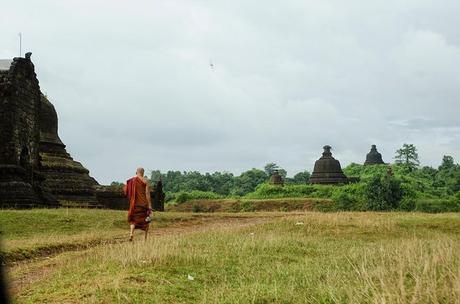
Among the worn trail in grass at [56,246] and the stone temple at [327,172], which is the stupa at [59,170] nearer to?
the worn trail in grass at [56,246]

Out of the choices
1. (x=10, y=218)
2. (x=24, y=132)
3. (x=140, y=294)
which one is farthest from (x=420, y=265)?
(x=24, y=132)

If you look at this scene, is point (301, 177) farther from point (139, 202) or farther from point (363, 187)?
point (139, 202)

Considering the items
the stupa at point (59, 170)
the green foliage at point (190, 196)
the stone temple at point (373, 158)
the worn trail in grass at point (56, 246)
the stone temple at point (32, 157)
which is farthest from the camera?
the stone temple at point (373, 158)

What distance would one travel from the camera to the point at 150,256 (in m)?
8.47

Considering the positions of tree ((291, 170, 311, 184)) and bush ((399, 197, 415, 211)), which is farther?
tree ((291, 170, 311, 184))

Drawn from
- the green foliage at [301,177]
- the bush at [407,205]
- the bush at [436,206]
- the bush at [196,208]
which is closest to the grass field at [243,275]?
the bush at [436,206]

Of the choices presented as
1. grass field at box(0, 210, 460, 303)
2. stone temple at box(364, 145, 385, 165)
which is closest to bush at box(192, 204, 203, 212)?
grass field at box(0, 210, 460, 303)

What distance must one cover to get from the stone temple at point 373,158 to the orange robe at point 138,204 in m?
85.2

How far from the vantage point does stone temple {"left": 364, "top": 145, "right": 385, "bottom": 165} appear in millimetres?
94125

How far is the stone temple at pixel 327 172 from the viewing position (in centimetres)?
6838

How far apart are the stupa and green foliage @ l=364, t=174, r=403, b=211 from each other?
73.6ft

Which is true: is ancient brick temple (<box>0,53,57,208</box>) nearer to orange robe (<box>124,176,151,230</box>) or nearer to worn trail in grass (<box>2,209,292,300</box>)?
worn trail in grass (<box>2,209,292,300</box>)

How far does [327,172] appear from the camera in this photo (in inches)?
2739

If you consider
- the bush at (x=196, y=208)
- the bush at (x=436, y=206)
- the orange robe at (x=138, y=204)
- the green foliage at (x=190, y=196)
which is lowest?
the bush at (x=436, y=206)
